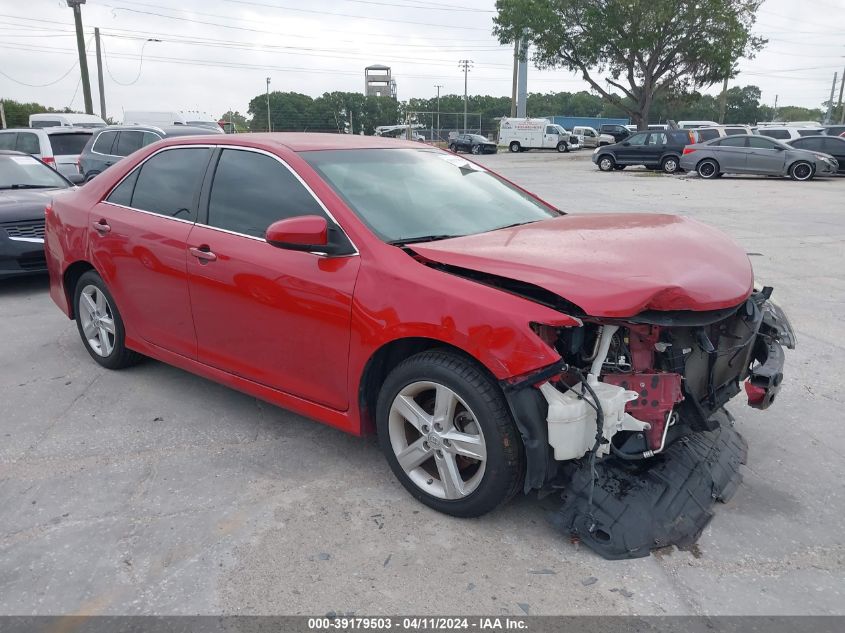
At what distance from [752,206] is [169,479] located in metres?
14.1

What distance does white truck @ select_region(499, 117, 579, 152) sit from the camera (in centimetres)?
4531

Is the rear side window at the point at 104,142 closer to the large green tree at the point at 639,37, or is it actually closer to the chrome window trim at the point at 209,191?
the chrome window trim at the point at 209,191

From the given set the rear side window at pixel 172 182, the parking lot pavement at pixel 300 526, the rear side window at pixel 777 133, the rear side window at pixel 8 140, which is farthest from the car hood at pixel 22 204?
the rear side window at pixel 777 133

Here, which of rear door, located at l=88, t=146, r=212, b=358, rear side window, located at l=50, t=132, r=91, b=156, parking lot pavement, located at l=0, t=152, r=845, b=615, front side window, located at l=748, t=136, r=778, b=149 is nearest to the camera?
parking lot pavement, located at l=0, t=152, r=845, b=615

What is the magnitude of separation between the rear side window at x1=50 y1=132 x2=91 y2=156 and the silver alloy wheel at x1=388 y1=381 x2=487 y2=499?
13.5 meters

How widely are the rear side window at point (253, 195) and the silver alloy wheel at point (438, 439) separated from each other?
1.04 m

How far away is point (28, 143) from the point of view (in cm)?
1388

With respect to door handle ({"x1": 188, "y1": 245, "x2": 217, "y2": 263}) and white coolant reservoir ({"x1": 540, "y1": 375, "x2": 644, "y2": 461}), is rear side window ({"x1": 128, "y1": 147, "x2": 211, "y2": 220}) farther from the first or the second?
white coolant reservoir ({"x1": 540, "y1": 375, "x2": 644, "y2": 461})

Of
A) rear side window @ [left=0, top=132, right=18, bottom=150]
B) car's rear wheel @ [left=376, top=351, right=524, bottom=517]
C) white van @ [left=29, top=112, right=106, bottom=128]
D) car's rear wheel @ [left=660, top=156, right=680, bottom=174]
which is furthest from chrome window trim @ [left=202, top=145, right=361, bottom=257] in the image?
car's rear wheel @ [left=660, top=156, right=680, bottom=174]

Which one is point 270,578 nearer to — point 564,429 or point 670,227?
point 564,429

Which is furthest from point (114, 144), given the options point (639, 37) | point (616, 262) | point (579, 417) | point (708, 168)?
point (639, 37)

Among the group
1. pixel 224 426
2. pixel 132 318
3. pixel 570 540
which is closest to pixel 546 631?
pixel 570 540

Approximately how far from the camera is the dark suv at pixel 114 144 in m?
12.8

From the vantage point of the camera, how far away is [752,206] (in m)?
14.5
